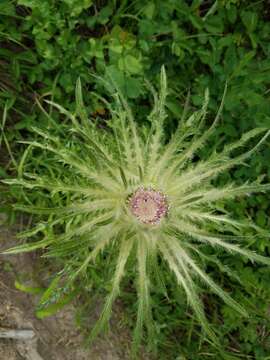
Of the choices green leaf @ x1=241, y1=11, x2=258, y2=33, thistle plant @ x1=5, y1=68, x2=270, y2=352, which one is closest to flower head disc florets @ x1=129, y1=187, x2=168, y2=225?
thistle plant @ x1=5, y1=68, x2=270, y2=352

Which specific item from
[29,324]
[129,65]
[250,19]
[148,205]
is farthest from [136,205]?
[250,19]

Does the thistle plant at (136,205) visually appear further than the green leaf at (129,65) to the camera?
No

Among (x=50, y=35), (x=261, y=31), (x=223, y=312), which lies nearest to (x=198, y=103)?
(x=261, y=31)

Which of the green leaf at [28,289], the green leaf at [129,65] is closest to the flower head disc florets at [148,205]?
the green leaf at [129,65]

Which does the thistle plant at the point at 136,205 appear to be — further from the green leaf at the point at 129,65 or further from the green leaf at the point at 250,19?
the green leaf at the point at 250,19

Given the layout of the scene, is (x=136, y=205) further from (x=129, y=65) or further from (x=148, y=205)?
(x=129, y=65)
